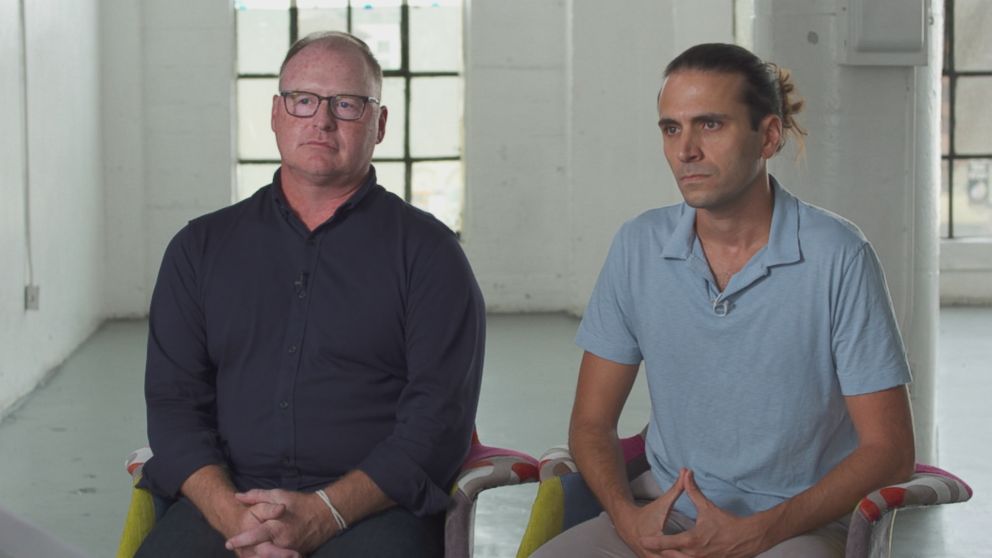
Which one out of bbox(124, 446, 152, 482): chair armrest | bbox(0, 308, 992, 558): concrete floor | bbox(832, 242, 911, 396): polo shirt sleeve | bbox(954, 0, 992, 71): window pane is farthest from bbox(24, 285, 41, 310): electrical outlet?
bbox(954, 0, 992, 71): window pane

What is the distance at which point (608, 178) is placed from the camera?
892 cm

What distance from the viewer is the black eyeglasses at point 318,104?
2.62 metres

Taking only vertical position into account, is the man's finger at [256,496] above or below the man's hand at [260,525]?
above

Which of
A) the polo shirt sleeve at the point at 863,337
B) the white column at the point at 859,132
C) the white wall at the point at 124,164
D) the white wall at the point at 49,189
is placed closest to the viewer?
the polo shirt sleeve at the point at 863,337

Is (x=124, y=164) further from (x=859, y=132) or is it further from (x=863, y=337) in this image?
(x=863, y=337)

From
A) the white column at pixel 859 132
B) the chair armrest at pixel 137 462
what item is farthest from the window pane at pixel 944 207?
the chair armrest at pixel 137 462

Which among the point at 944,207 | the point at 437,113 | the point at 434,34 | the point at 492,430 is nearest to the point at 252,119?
the point at 437,113

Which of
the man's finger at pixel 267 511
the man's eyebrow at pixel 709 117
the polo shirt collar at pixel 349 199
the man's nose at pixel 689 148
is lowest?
the man's finger at pixel 267 511

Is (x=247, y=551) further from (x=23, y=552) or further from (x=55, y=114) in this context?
(x=55, y=114)

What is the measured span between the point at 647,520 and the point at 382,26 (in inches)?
306

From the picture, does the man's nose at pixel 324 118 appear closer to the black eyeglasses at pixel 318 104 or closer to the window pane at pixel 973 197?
the black eyeglasses at pixel 318 104

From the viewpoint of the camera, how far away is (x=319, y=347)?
254cm

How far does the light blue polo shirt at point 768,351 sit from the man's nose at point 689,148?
0.46 feet

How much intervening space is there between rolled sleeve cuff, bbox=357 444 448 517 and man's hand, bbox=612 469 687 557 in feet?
1.09
